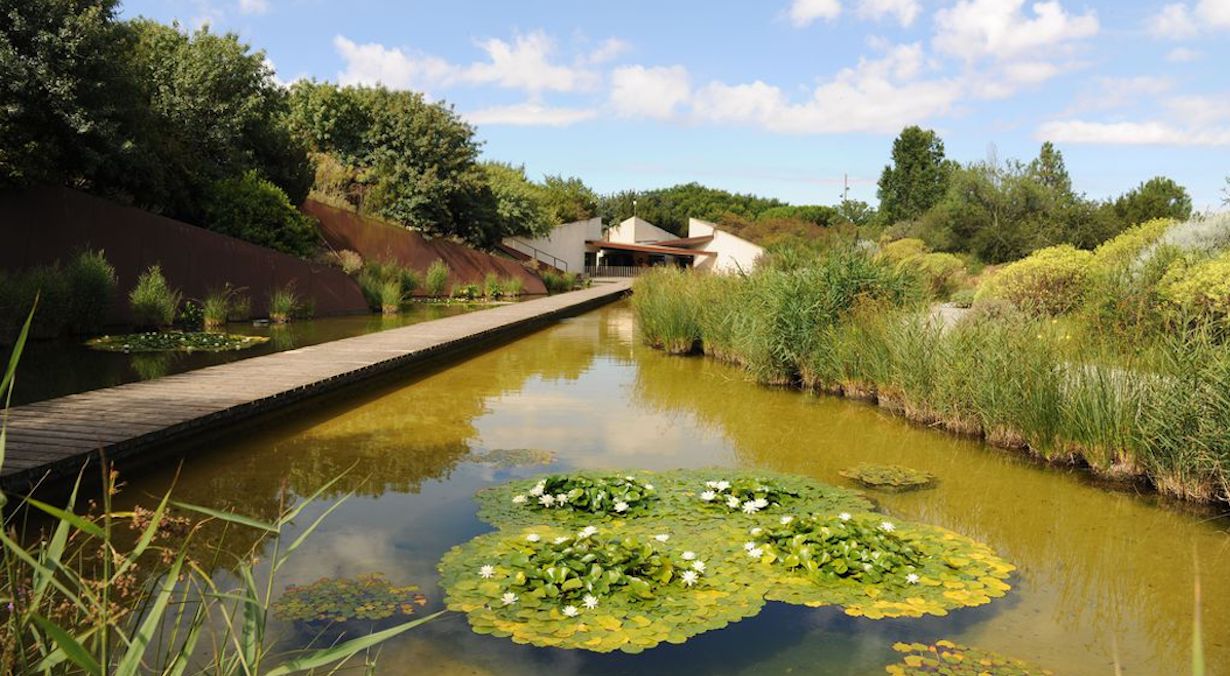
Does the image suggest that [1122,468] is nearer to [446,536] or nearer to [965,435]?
[965,435]

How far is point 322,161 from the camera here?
82.4ft

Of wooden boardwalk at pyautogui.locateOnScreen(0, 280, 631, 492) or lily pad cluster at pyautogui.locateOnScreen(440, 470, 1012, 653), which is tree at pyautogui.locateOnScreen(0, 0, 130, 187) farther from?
lily pad cluster at pyautogui.locateOnScreen(440, 470, 1012, 653)

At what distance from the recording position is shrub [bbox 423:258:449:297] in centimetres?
2256

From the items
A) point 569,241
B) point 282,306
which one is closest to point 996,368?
point 282,306

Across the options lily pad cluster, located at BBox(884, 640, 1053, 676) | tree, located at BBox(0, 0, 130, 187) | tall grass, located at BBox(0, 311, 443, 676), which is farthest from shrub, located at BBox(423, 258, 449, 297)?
lily pad cluster, located at BBox(884, 640, 1053, 676)

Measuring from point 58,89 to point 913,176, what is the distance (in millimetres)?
48259

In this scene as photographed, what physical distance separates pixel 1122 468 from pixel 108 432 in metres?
6.34

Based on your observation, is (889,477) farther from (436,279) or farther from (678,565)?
(436,279)

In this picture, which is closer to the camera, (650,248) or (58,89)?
(58,89)

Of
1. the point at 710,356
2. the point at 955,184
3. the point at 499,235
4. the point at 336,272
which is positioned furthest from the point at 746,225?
the point at 710,356

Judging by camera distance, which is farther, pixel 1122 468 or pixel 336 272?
pixel 336 272

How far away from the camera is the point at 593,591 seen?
11.7ft

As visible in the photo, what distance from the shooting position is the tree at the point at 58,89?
35.8ft

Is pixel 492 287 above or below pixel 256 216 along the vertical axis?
below
